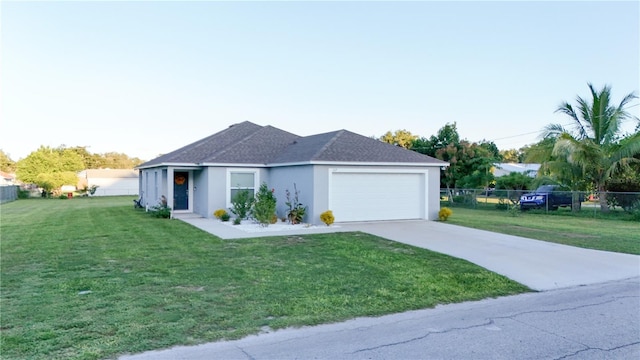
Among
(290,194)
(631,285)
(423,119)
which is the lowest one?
(631,285)

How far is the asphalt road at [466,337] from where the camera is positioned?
408 centimetres

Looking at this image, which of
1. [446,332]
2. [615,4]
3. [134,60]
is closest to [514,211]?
[615,4]

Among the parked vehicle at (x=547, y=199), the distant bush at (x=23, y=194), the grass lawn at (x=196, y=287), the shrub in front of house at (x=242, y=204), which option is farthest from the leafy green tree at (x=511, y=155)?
the grass lawn at (x=196, y=287)

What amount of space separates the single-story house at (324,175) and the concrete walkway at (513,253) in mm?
1259

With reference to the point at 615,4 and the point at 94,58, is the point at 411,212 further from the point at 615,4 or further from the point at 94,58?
the point at 94,58

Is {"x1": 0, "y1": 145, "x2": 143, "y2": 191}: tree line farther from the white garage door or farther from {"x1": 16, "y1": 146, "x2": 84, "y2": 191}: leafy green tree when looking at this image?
the white garage door

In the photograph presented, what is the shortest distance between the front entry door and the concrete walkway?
19.2ft

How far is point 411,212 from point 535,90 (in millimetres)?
12435

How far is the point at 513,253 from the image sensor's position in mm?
9555

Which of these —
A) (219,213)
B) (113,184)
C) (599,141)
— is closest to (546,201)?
(599,141)

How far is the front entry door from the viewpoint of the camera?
65.3 ft

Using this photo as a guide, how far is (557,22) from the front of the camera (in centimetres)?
1623

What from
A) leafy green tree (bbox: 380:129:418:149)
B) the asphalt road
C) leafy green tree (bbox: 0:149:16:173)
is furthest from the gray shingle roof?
leafy green tree (bbox: 0:149:16:173)

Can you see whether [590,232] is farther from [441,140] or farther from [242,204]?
[441,140]
